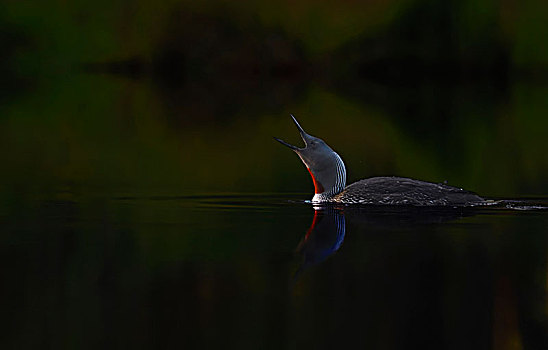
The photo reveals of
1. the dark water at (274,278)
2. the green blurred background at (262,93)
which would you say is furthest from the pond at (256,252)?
the green blurred background at (262,93)

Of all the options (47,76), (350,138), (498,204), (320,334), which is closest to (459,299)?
(320,334)

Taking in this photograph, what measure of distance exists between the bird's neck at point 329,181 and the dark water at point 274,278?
66cm

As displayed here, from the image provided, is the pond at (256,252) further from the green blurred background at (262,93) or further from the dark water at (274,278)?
the green blurred background at (262,93)

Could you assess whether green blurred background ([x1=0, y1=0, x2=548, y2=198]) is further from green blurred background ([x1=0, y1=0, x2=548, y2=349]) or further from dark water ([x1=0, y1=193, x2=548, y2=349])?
dark water ([x1=0, y1=193, x2=548, y2=349])

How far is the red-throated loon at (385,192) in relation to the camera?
9523mm

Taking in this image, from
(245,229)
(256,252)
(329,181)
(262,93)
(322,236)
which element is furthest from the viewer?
(262,93)

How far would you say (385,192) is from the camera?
9586 millimetres

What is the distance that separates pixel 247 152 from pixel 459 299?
9.79 meters

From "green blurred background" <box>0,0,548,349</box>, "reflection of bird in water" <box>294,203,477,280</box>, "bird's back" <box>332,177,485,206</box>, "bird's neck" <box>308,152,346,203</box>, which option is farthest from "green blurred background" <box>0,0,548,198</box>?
"reflection of bird in water" <box>294,203,477,280</box>

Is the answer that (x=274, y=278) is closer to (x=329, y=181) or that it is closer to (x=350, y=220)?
(x=350, y=220)

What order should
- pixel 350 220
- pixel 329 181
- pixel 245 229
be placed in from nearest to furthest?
pixel 245 229, pixel 350 220, pixel 329 181

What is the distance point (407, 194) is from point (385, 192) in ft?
0.65

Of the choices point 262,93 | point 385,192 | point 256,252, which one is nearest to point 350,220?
point 385,192

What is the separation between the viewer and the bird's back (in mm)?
9516
